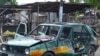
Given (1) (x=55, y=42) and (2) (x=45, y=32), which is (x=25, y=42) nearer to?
(1) (x=55, y=42)

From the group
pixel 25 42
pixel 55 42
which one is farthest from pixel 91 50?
pixel 25 42

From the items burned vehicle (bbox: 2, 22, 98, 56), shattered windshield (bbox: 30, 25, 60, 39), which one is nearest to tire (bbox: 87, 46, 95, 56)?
burned vehicle (bbox: 2, 22, 98, 56)

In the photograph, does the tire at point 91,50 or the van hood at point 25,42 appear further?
the tire at point 91,50

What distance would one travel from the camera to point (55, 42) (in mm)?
9406

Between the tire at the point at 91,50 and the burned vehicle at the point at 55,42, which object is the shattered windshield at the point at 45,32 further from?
the tire at the point at 91,50

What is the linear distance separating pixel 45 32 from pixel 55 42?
113cm

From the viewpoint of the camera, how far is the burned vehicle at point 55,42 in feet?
29.7

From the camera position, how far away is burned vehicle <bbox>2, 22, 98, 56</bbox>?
356 inches

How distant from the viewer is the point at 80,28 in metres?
10.5

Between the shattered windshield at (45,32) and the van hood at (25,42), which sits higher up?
the shattered windshield at (45,32)

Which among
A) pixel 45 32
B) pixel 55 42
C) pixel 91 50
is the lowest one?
pixel 91 50

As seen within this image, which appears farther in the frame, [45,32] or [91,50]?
[91,50]

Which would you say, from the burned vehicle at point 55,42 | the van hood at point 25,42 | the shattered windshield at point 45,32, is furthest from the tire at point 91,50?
the van hood at point 25,42

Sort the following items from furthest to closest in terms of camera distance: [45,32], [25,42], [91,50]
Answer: [91,50]
[45,32]
[25,42]
